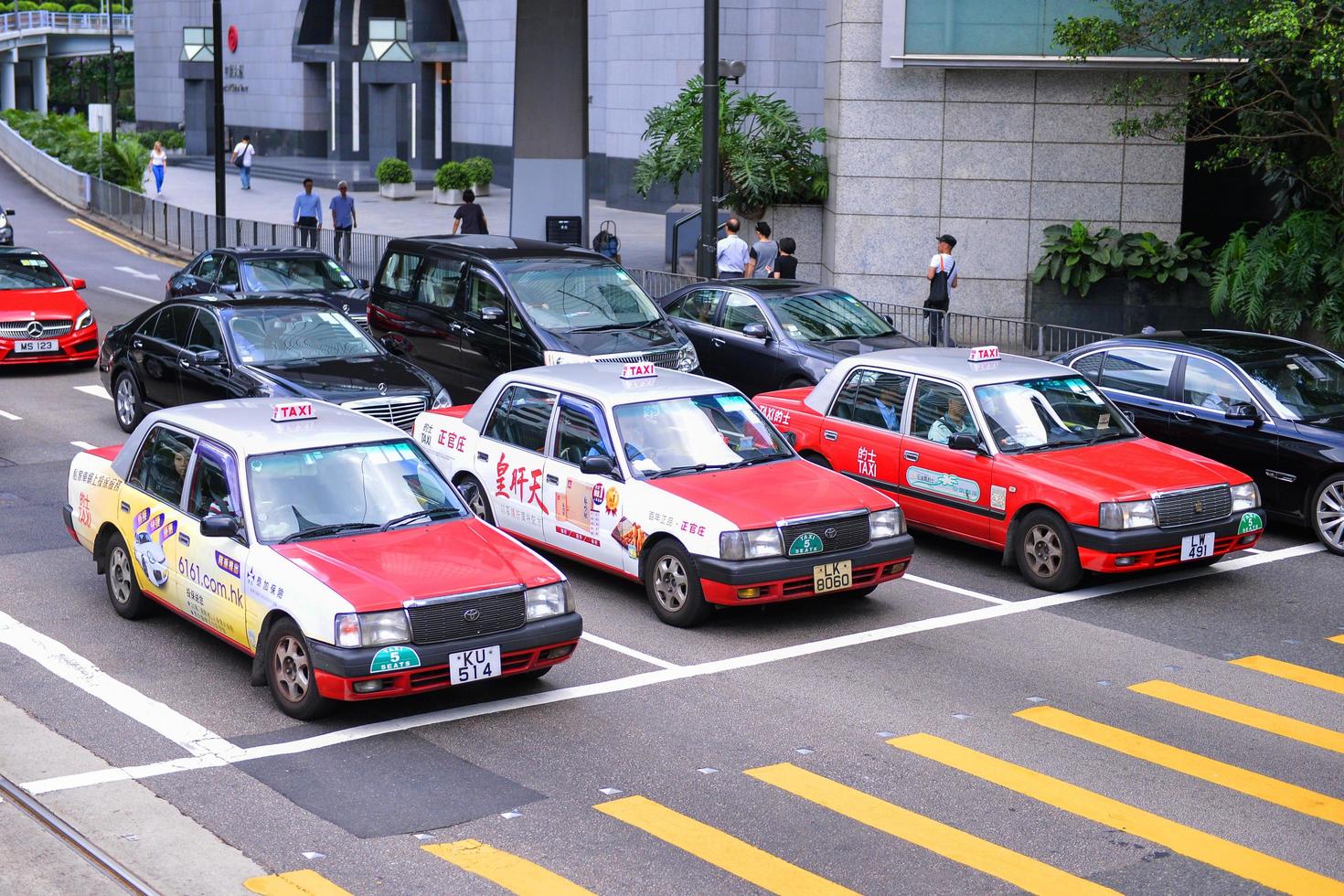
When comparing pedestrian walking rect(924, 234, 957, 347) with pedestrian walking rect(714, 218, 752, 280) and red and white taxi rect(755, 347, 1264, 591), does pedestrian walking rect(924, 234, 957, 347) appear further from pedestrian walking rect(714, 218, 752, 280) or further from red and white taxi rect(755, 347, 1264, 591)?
red and white taxi rect(755, 347, 1264, 591)

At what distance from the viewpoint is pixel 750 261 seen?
73.6ft

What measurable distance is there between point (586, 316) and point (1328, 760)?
1026cm

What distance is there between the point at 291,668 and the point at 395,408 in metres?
6.25

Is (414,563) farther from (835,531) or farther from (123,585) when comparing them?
(835,531)

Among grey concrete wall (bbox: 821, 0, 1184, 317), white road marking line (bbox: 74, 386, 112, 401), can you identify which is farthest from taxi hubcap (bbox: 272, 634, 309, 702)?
grey concrete wall (bbox: 821, 0, 1184, 317)

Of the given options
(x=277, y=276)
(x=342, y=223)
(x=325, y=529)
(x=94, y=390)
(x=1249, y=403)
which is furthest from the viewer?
(x=342, y=223)

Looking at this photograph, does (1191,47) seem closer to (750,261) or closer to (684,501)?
(750,261)

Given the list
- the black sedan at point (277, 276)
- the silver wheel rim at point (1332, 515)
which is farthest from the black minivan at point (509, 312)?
the silver wheel rim at point (1332, 515)

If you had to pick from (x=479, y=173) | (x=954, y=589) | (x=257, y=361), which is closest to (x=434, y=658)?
(x=954, y=589)

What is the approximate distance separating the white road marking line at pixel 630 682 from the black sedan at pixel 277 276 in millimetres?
11661

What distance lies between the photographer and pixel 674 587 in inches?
438

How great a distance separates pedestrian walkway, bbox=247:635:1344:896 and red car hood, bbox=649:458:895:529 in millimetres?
2217

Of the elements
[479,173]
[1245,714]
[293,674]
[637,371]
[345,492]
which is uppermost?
[479,173]

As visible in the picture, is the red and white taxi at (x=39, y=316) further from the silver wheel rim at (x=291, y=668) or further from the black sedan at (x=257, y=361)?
the silver wheel rim at (x=291, y=668)
